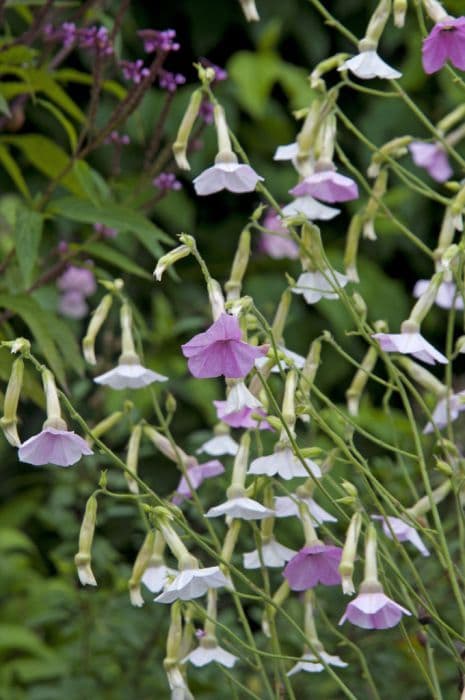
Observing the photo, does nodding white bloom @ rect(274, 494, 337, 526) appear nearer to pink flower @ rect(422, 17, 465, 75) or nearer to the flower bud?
the flower bud

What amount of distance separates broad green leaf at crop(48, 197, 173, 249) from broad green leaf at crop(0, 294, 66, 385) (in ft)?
0.36

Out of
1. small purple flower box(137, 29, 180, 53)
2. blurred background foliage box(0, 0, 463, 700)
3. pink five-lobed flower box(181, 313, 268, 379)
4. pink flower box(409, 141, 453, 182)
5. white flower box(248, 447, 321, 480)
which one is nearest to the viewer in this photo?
pink five-lobed flower box(181, 313, 268, 379)

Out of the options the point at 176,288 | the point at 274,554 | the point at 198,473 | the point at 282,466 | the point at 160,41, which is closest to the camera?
the point at 282,466

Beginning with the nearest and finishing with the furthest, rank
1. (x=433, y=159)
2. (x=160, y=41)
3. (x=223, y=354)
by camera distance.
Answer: (x=223, y=354), (x=160, y=41), (x=433, y=159)

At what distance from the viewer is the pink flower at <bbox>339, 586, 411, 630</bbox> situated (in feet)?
3.39

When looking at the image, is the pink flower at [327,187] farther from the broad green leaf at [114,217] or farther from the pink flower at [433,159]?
the pink flower at [433,159]

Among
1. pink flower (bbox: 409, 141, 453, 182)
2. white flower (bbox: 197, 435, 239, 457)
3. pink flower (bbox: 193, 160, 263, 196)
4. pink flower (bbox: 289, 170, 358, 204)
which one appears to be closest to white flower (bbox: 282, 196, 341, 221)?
pink flower (bbox: 289, 170, 358, 204)

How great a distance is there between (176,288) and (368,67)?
6.21 feet

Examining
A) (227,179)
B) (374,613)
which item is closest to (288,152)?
(227,179)

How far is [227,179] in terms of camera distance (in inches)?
45.8

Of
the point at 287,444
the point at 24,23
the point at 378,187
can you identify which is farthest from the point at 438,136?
the point at 24,23

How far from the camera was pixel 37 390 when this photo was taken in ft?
4.81

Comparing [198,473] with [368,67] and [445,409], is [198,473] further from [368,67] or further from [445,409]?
[368,67]

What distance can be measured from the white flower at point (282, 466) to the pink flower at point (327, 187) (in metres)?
0.27
